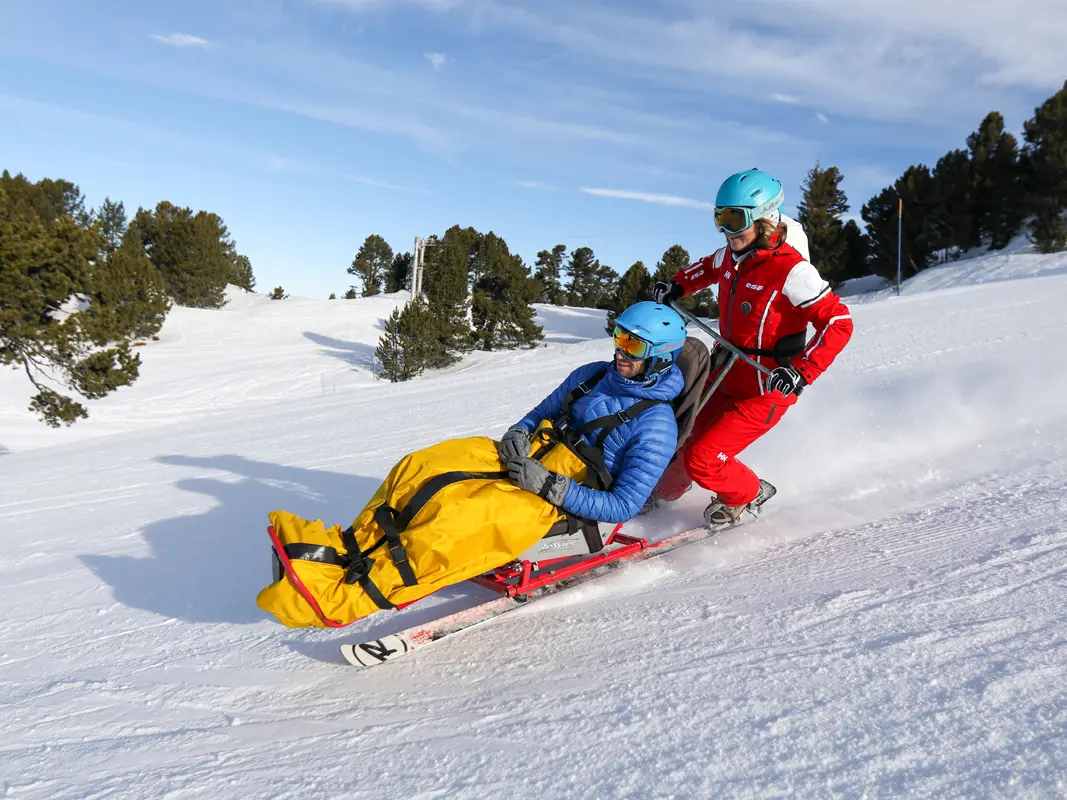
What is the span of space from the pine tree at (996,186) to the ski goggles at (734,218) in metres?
32.7

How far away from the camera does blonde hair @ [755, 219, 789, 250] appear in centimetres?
460

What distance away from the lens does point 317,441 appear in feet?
30.0

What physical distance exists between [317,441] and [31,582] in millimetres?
4409

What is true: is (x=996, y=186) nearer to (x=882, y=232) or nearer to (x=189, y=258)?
(x=882, y=232)

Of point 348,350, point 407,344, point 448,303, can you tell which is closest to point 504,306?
point 448,303

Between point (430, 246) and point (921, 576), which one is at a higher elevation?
point (430, 246)

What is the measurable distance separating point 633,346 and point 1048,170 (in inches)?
1304

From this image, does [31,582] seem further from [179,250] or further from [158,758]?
[179,250]

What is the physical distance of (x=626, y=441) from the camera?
3.97 metres

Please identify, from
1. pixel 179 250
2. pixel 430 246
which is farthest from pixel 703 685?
pixel 179 250

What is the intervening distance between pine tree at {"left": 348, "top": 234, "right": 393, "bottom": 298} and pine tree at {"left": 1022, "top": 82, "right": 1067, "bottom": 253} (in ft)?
145

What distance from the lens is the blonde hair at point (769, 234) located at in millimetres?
4602

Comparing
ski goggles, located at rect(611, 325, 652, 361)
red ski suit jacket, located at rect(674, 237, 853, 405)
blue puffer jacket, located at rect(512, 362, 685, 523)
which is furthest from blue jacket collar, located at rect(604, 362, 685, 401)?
red ski suit jacket, located at rect(674, 237, 853, 405)

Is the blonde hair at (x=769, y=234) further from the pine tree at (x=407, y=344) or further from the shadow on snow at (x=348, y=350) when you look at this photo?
the shadow on snow at (x=348, y=350)
